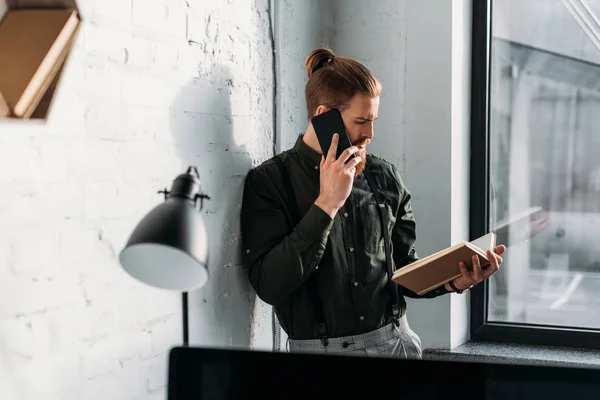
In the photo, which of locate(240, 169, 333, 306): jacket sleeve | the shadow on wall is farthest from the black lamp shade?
locate(240, 169, 333, 306): jacket sleeve

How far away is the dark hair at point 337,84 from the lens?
1994mm

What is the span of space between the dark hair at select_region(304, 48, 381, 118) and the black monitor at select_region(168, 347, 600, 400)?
1251mm

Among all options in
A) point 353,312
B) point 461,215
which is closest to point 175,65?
point 353,312

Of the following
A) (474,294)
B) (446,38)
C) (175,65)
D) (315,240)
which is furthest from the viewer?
(474,294)

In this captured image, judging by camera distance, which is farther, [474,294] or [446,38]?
[474,294]

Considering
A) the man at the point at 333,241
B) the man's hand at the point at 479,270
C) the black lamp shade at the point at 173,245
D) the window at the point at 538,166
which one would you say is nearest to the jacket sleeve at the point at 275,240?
the man at the point at 333,241

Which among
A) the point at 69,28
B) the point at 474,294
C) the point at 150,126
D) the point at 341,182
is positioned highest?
the point at 69,28

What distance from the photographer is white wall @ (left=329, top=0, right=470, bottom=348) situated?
2557 millimetres

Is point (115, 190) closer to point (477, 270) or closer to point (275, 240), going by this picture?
point (275, 240)

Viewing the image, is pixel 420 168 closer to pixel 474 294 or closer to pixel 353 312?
pixel 474 294

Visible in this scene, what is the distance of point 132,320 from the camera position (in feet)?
5.20

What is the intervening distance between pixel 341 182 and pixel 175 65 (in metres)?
0.50

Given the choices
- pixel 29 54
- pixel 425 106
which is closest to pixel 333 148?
pixel 425 106

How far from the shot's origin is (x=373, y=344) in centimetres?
200
